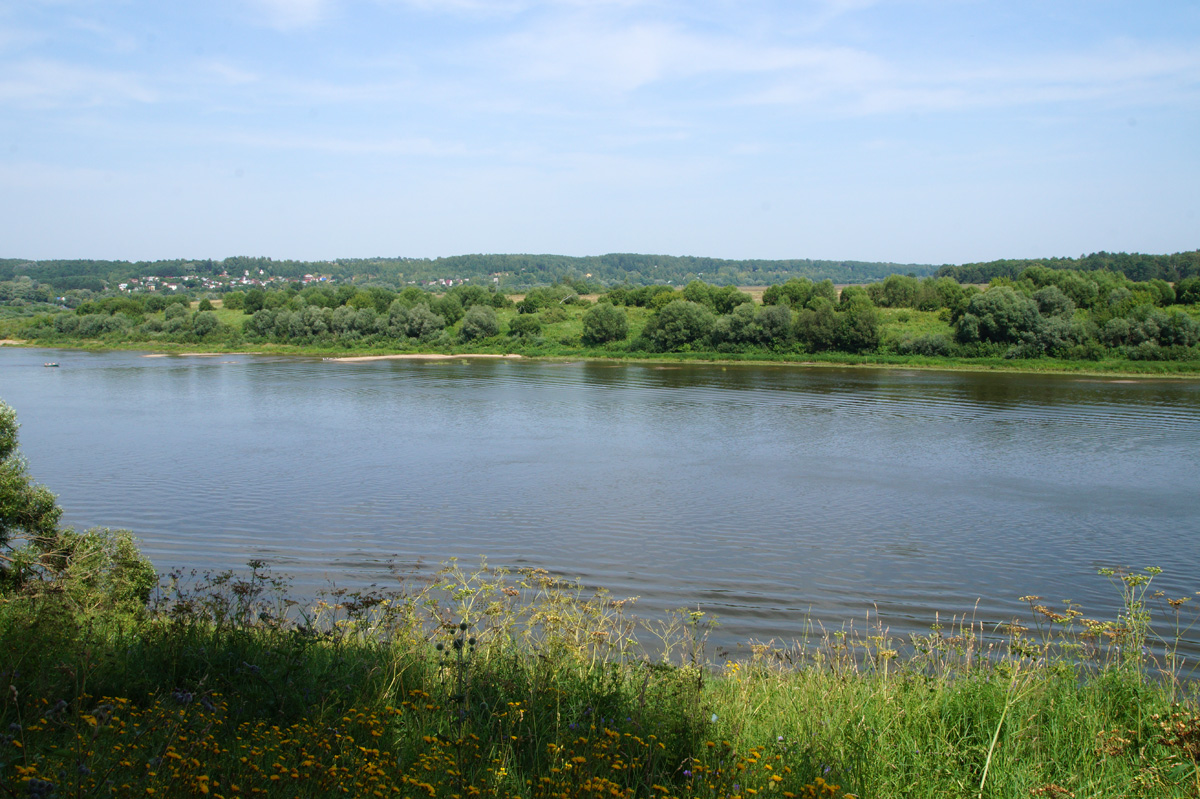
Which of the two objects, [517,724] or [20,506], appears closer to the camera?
[517,724]

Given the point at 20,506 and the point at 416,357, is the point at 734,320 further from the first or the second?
the point at 20,506

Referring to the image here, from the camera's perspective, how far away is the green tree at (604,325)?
251ft

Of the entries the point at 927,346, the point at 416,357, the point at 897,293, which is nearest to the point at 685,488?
the point at 927,346

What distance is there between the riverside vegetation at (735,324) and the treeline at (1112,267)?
68.5ft

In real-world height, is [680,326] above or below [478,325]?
above

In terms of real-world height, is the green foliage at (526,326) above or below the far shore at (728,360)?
above

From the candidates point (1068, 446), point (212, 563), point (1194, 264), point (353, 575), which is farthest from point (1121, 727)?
point (1194, 264)

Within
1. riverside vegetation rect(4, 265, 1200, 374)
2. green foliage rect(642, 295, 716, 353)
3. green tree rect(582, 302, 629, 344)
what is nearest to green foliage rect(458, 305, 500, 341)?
riverside vegetation rect(4, 265, 1200, 374)

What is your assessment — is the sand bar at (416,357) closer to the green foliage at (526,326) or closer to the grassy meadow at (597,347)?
the grassy meadow at (597,347)

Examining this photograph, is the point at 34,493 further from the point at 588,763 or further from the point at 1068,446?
the point at 1068,446

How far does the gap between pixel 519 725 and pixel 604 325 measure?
72.7 m

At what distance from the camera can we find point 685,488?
2192cm

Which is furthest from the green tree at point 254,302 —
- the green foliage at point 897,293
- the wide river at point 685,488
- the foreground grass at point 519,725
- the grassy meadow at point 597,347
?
the foreground grass at point 519,725

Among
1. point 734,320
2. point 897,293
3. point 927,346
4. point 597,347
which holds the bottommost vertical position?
point 597,347
